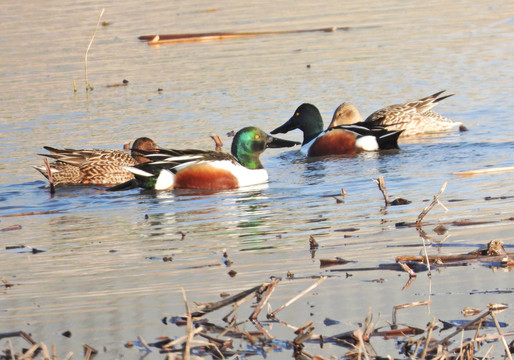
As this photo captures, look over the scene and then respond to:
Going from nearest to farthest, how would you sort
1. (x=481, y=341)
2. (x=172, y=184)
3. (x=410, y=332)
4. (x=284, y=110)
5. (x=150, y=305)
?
(x=481, y=341)
(x=410, y=332)
(x=150, y=305)
(x=172, y=184)
(x=284, y=110)

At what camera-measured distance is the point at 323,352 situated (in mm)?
4406

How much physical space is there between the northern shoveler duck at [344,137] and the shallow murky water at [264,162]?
0.23m

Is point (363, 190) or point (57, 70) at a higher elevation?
point (57, 70)

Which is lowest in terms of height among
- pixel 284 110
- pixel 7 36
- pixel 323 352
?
pixel 323 352

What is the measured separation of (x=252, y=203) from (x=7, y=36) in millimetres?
13436

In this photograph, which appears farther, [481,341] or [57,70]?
[57,70]

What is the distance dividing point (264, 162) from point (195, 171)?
1.81m

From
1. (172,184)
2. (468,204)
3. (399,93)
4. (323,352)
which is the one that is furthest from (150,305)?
(399,93)

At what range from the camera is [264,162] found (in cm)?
1191

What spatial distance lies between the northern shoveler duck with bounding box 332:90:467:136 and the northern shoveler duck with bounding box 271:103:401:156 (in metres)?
0.41

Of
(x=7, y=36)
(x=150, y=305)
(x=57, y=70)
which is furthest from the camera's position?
(x=7, y=36)

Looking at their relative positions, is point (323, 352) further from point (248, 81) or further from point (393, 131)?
point (248, 81)

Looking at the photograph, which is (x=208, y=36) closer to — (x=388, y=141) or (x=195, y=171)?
(x=388, y=141)

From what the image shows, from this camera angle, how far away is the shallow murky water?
5359 mm
